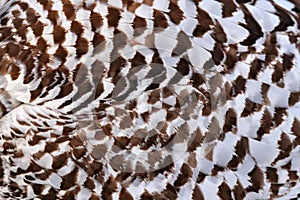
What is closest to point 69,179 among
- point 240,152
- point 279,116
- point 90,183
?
point 90,183

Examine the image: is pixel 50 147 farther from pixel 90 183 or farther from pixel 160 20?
pixel 160 20

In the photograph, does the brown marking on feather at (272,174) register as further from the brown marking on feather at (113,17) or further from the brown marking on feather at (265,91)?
the brown marking on feather at (113,17)

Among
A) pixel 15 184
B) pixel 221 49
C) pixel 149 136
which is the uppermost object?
pixel 221 49

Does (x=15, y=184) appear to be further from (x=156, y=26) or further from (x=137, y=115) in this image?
(x=156, y=26)

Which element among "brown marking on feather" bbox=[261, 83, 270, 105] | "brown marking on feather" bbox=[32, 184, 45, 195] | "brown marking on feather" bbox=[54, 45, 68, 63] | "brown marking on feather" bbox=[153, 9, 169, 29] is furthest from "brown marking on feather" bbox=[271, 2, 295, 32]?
"brown marking on feather" bbox=[32, 184, 45, 195]

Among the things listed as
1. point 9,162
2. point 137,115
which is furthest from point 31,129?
point 137,115

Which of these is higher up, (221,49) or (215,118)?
(221,49)

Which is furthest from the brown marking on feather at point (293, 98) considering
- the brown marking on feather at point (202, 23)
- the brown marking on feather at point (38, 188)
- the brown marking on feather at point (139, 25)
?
the brown marking on feather at point (38, 188)

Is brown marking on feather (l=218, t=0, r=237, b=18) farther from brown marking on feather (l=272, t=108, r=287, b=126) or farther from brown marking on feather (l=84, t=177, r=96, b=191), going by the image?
brown marking on feather (l=84, t=177, r=96, b=191)
